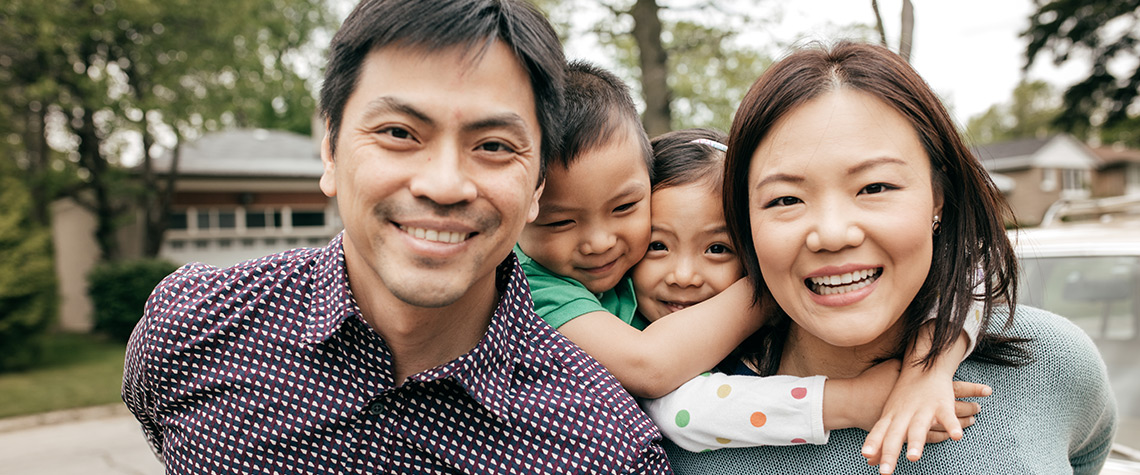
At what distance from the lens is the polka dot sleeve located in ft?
5.58

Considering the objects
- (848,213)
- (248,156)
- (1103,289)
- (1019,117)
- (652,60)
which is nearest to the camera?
(848,213)

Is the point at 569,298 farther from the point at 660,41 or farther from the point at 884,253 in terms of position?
the point at 660,41

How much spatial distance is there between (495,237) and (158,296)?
95 cm

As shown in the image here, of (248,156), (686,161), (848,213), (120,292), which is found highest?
(248,156)

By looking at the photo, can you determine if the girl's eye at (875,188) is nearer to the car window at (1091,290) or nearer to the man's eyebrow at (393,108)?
the man's eyebrow at (393,108)

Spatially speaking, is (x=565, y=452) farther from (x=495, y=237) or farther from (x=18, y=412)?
(x=18, y=412)

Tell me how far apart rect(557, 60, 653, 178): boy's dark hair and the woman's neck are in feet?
2.24

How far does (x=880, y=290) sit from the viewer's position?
156 centimetres

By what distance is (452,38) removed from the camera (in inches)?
65.5

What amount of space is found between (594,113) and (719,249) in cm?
53

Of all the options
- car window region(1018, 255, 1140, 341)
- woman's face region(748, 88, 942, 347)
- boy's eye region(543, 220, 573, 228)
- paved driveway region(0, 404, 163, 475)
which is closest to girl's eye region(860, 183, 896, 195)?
woman's face region(748, 88, 942, 347)

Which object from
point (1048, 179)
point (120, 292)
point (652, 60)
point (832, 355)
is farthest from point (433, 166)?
point (1048, 179)

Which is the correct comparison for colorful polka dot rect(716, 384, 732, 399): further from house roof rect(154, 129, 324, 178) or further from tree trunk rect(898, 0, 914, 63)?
house roof rect(154, 129, 324, 178)

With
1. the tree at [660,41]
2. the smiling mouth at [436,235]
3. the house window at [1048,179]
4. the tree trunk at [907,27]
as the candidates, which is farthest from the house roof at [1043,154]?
the smiling mouth at [436,235]
